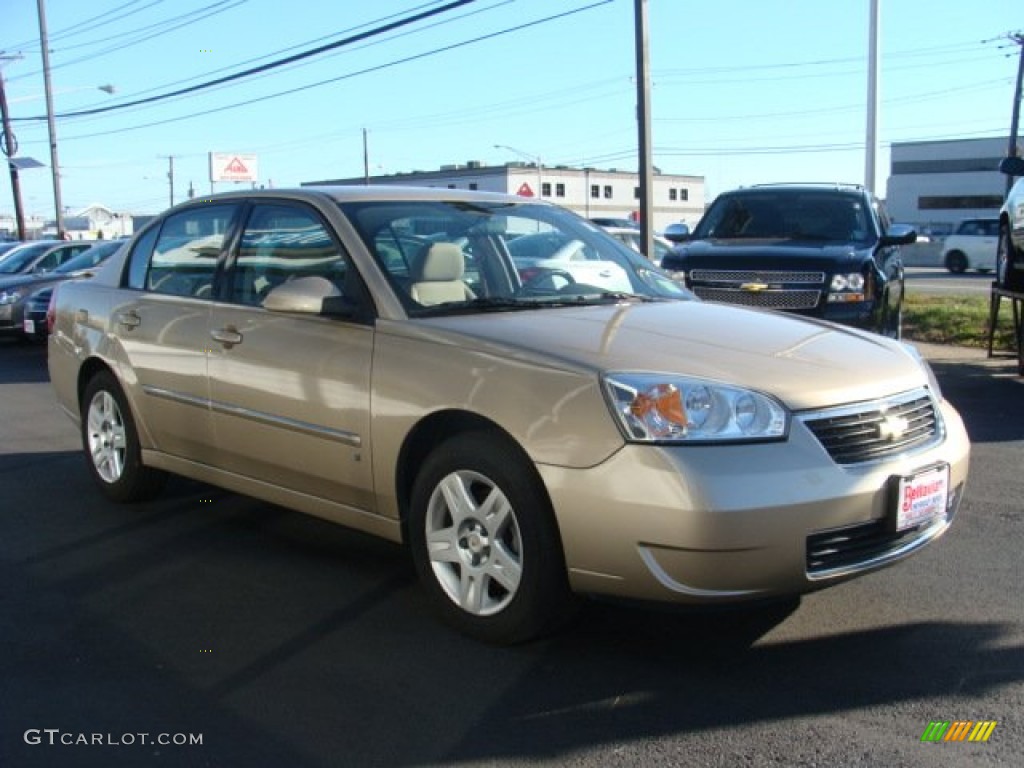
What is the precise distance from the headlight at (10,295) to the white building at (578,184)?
60.3 meters

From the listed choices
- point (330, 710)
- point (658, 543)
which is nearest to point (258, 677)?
point (330, 710)

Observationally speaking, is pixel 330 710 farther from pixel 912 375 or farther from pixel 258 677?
pixel 912 375

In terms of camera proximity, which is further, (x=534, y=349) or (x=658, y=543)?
(x=534, y=349)

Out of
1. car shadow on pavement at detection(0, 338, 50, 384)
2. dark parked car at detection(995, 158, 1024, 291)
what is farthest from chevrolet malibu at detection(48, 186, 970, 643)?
car shadow on pavement at detection(0, 338, 50, 384)

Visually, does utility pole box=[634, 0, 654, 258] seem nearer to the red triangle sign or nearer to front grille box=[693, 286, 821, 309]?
front grille box=[693, 286, 821, 309]

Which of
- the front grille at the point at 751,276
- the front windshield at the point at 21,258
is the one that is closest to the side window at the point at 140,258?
the front grille at the point at 751,276

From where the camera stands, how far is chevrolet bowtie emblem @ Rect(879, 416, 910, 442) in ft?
11.4

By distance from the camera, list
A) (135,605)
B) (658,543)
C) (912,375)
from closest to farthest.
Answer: (658,543) < (912,375) < (135,605)

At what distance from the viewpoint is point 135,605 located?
420 cm

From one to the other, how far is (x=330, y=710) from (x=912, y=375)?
242 cm

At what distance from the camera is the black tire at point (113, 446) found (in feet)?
18.1

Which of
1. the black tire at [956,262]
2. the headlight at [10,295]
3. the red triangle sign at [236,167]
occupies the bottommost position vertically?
the black tire at [956,262]

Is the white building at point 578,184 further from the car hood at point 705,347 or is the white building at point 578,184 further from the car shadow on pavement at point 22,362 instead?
the car hood at point 705,347

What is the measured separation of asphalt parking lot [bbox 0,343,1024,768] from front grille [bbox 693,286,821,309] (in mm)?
3497
